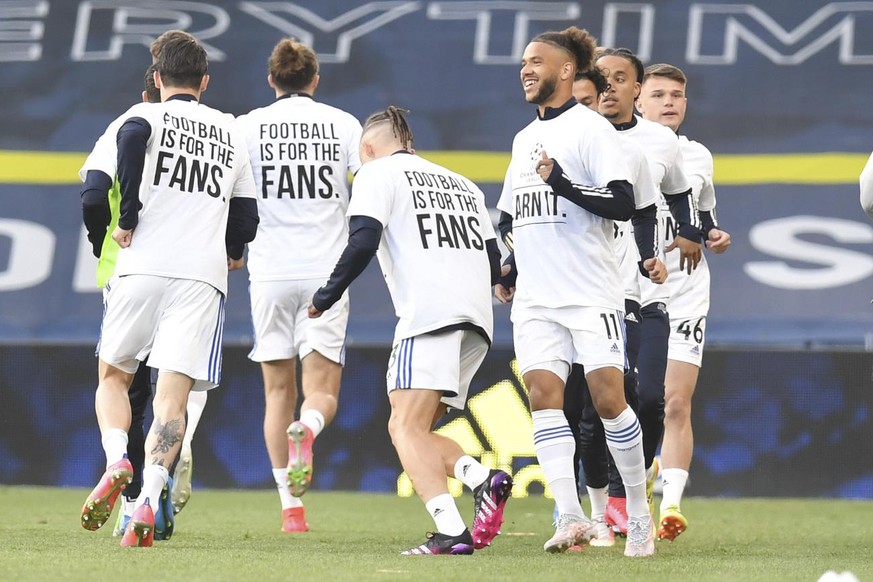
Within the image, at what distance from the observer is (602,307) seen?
5750mm

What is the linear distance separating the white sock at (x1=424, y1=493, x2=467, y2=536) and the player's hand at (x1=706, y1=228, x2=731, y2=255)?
1776 millimetres

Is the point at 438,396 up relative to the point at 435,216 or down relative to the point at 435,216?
down

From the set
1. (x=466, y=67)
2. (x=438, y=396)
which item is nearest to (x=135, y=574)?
(x=438, y=396)

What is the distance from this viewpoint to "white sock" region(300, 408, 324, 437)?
7.01 meters

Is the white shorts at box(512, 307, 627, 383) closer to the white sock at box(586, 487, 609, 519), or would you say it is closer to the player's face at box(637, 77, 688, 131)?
the white sock at box(586, 487, 609, 519)

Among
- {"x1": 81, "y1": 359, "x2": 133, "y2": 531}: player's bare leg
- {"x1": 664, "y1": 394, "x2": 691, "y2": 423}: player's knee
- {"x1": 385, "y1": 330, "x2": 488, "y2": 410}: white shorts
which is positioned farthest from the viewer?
{"x1": 664, "y1": 394, "x2": 691, "y2": 423}: player's knee

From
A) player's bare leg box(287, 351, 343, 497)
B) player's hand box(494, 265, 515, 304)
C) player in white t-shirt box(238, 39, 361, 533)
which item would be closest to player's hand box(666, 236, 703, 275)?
player's hand box(494, 265, 515, 304)

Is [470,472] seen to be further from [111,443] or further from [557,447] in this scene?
[111,443]

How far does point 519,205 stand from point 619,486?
1621mm

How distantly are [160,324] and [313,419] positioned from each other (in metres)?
1.33

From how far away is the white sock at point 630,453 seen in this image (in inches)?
226

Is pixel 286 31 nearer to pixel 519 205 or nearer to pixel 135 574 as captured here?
pixel 519 205

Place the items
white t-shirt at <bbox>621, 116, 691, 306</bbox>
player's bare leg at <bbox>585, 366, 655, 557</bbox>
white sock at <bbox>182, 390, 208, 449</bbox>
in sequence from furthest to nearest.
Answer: white sock at <bbox>182, 390, 208, 449</bbox> → white t-shirt at <bbox>621, 116, 691, 306</bbox> → player's bare leg at <bbox>585, 366, 655, 557</bbox>

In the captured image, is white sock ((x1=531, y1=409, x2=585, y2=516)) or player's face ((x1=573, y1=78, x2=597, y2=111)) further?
player's face ((x1=573, y1=78, x2=597, y2=111))
